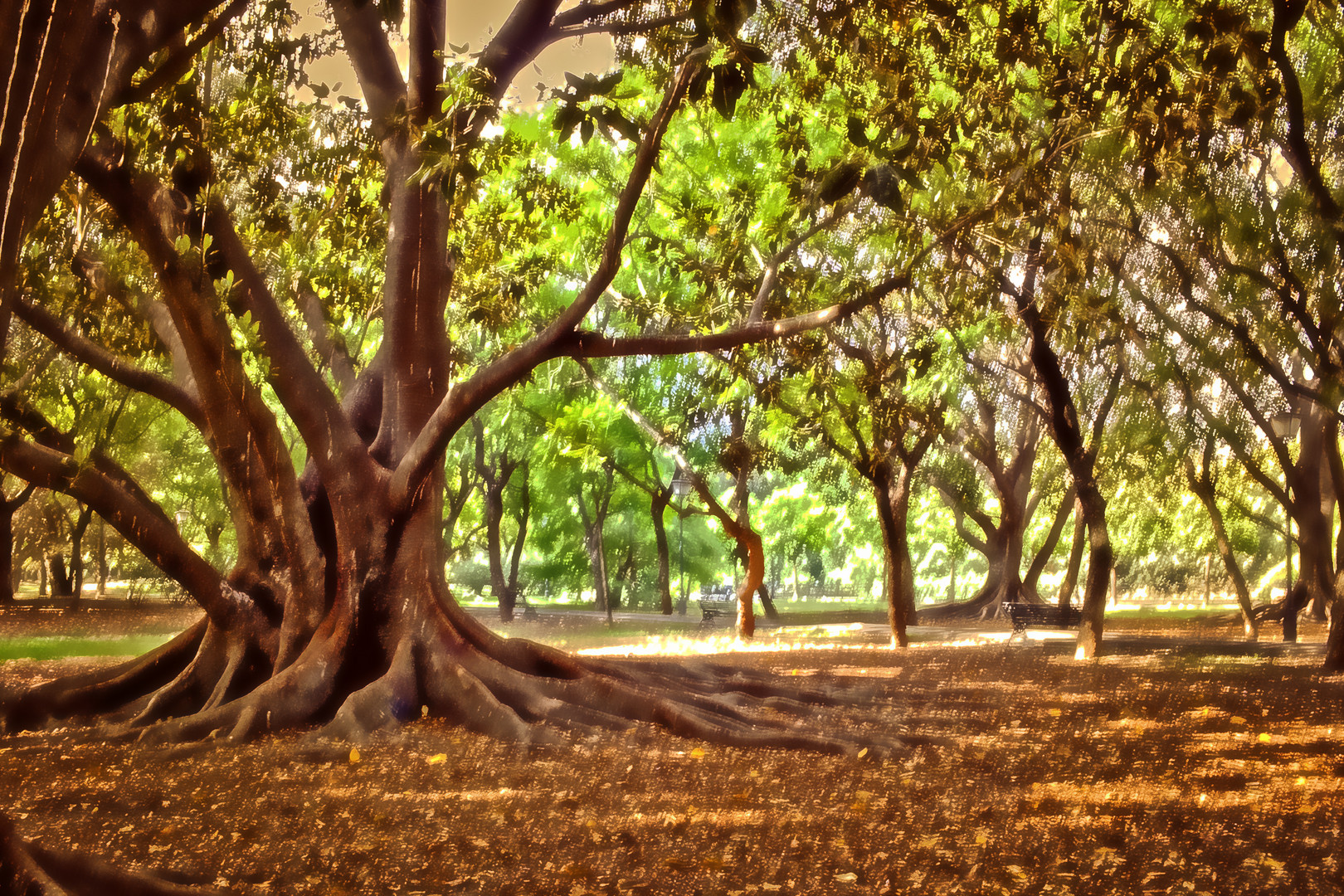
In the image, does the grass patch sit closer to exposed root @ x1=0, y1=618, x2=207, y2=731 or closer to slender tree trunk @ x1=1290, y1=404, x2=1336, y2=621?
exposed root @ x1=0, y1=618, x2=207, y2=731

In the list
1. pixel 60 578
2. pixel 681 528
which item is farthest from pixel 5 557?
pixel 681 528

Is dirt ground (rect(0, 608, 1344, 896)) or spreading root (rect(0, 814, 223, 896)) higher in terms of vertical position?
spreading root (rect(0, 814, 223, 896))

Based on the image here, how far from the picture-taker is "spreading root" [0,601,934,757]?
765 cm

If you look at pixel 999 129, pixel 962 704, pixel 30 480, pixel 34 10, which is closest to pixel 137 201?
pixel 30 480

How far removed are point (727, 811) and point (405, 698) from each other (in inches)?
138

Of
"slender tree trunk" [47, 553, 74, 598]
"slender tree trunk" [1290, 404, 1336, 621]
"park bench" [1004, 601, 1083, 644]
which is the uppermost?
"slender tree trunk" [1290, 404, 1336, 621]

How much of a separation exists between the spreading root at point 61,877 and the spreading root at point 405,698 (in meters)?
3.66

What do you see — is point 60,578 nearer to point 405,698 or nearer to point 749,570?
point 749,570

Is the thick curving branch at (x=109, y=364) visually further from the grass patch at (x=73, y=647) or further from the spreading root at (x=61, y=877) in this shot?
the grass patch at (x=73, y=647)

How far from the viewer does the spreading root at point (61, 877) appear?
3.30 meters

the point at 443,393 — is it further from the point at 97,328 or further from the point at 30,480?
the point at 97,328

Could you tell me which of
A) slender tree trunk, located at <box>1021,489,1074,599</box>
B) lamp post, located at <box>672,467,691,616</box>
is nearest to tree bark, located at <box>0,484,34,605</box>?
lamp post, located at <box>672,467,691,616</box>

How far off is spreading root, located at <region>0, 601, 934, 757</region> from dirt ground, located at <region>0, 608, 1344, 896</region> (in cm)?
28

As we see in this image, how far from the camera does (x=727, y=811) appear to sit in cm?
553
